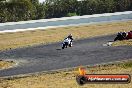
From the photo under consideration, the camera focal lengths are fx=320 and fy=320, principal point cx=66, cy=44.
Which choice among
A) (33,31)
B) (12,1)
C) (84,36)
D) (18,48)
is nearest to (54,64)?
(18,48)

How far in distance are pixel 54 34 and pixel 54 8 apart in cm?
3636

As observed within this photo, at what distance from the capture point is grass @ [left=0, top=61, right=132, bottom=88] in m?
16.1

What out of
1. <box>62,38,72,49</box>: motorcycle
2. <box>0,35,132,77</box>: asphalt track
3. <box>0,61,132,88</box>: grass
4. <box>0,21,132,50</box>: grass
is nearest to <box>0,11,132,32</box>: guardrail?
<box>0,21,132,50</box>: grass

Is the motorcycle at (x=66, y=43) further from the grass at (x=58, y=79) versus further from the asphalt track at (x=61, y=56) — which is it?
the grass at (x=58, y=79)

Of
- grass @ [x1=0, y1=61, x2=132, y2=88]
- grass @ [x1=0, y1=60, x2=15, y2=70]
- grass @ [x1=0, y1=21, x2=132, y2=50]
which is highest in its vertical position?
grass @ [x1=0, y1=61, x2=132, y2=88]

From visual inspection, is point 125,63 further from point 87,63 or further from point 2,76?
point 2,76

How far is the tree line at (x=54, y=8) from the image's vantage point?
62441mm

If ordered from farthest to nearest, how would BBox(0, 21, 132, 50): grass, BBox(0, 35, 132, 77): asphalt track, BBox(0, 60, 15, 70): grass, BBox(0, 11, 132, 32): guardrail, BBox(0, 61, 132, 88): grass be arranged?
BBox(0, 11, 132, 32): guardrail, BBox(0, 21, 132, 50): grass, BBox(0, 60, 15, 70): grass, BBox(0, 35, 132, 77): asphalt track, BBox(0, 61, 132, 88): grass

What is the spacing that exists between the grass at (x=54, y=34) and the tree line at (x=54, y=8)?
65.1 feet

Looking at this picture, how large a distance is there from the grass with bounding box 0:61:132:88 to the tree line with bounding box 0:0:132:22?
42762 mm

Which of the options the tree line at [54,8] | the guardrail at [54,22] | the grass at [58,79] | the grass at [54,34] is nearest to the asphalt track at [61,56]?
the grass at [58,79]

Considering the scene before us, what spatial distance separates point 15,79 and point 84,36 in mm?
19463

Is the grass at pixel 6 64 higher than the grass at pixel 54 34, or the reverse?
the grass at pixel 6 64

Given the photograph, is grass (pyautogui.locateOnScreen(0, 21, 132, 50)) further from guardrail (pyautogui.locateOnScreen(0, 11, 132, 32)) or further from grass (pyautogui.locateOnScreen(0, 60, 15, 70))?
grass (pyautogui.locateOnScreen(0, 60, 15, 70))
